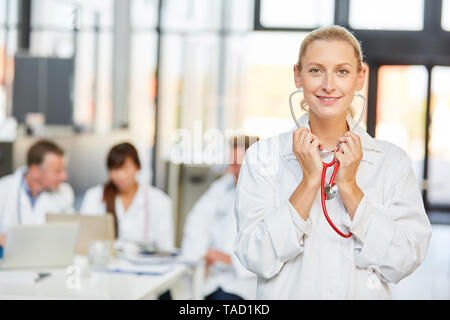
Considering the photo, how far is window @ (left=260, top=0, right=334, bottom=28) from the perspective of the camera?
6.03 meters

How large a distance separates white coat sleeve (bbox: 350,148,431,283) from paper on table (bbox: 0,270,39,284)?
1.62 meters

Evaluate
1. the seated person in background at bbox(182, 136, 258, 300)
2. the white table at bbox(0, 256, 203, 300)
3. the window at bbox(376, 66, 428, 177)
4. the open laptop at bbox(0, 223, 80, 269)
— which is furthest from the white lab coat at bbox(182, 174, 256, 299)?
the window at bbox(376, 66, 428, 177)

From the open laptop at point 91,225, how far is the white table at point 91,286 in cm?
24

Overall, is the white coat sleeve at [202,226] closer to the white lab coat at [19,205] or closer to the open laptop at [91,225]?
the open laptop at [91,225]

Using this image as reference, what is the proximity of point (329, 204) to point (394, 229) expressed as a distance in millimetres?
117

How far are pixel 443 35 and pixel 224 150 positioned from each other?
202 cm

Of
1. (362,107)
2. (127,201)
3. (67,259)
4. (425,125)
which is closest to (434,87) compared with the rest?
(425,125)

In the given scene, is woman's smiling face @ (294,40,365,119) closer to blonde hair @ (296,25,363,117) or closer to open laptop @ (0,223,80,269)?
blonde hair @ (296,25,363,117)

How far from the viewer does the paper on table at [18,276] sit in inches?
99.4

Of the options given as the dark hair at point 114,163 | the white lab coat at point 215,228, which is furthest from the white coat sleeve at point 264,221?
the dark hair at point 114,163

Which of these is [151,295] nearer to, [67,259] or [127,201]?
[67,259]

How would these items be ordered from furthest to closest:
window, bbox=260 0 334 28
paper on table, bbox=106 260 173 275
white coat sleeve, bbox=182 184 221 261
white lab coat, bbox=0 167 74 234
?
window, bbox=260 0 334 28
white lab coat, bbox=0 167 74 234
white coat sleeve, bbox=182 184 221 261
paper on table, bbox=106 260 173 275

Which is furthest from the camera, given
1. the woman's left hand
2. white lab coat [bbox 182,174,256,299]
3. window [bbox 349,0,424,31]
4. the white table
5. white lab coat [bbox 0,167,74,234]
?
window [bbox 349,0,424,31]

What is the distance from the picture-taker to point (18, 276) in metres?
2.61
